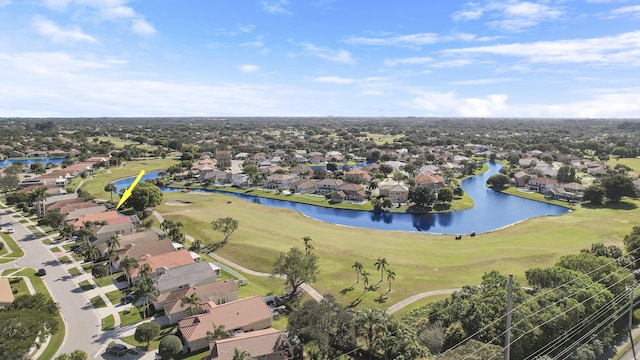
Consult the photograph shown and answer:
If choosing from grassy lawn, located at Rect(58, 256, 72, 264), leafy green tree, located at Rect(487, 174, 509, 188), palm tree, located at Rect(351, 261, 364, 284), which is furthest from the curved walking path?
leafy green tree, located at Rect(487, 174, 509, 188)

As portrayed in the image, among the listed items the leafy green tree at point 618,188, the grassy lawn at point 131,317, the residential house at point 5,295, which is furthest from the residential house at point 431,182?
the residential house at point 5,295

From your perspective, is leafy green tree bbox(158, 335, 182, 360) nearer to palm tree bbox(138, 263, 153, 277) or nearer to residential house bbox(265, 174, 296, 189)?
palm tree bbox(138, 263, 153, 277)

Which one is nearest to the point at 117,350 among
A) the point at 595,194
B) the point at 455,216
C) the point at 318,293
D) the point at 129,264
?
the point at 129,264

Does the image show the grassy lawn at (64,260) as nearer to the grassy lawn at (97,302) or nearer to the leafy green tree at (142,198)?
the grassy lawn at (97,302)

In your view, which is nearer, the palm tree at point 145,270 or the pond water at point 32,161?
the palm tree at point 145,270

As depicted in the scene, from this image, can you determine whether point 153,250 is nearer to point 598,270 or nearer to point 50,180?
point 598,270

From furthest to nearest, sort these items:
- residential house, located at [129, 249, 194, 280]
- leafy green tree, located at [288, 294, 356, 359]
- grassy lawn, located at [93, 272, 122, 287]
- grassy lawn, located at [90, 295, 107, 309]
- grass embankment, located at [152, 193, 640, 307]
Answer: grass embankment, located at [152, 193, 640, 307] < residential house, located at [129, 249, 194, 280] < grassy lawn, located at [93, 272, 122, 287] < grassy lawn, located at [90, 295, 107, 309] < leafy green tree, located at [288, 294, 356, 359]
